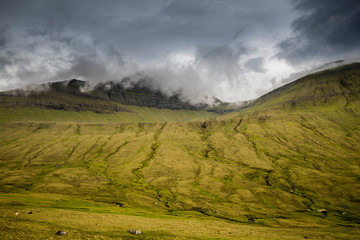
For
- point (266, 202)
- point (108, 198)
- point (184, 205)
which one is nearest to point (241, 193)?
point (266, 202)

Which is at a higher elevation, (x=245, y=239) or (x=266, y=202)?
(x=245, y=239)

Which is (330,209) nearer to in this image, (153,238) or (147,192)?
(147,192)

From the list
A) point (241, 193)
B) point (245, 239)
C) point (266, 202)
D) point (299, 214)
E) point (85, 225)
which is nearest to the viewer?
point (85, 225)

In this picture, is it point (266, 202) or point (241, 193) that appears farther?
point (241, 193)

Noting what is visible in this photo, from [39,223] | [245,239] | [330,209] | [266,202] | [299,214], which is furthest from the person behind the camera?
[266,202]

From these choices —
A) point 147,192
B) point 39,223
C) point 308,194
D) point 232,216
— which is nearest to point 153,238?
point 39,223

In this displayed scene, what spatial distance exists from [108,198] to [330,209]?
163 m

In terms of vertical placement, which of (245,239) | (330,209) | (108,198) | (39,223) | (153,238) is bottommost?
(330,209)

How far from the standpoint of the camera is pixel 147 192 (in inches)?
6816

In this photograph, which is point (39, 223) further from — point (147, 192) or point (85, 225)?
point (147, 192)

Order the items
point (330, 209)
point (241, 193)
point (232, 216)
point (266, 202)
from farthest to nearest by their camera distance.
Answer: point (241, 193) → point (266, 202) → point (330, 209) → point (232, 216)

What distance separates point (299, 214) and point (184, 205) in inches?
3130

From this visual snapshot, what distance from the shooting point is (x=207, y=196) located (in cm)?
17262

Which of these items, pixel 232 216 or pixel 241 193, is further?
pixel 241 193
